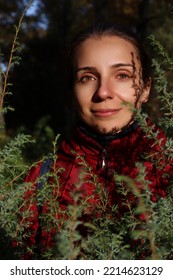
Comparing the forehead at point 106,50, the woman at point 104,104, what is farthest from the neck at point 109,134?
the forehead at point 106,50

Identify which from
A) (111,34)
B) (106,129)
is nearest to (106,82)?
(106,129)

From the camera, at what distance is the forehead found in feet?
8.15

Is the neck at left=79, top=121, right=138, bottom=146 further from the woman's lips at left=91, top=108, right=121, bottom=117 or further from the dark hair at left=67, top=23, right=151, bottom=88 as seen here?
the dark hair at left=67, top=23, right=151, bottom=88

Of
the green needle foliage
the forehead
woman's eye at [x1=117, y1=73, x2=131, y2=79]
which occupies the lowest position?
the green needle foliage

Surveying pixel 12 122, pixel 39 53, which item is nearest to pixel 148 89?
pixel 12 122

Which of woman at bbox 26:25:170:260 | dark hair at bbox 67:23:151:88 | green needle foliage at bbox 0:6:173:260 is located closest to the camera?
green needle foliage at bbox 0:6:173:260

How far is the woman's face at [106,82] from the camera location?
96.9 inches

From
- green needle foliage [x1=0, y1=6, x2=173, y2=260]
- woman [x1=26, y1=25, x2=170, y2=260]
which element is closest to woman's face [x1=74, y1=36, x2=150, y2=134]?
woman [x1=26, y1=25, x2=170, y2=260]

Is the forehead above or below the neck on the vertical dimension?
above

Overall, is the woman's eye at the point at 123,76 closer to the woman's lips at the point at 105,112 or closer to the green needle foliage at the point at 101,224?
the woman's lips at the point at 105,112

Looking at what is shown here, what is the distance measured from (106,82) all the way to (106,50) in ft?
0.62

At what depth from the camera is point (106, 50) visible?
2.51 meters

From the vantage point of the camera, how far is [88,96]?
2557 millimetres
